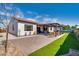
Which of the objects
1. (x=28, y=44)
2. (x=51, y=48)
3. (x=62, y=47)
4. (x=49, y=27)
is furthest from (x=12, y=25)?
(x=62, y=47)

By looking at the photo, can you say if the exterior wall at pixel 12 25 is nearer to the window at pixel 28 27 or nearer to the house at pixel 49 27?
the window at pixel 28 27

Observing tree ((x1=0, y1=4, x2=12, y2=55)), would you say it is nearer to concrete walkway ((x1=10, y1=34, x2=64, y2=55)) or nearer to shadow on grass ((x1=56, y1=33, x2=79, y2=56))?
concrete walkway ((x1=10, y1=34, x2=64, y2=55))

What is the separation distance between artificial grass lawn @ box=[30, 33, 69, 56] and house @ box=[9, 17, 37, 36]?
0.25 metres

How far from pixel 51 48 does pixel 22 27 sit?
1.53ft

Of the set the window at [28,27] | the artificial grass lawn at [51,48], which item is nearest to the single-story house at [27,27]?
the window at [28,27]

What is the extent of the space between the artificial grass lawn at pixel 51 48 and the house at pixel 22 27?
0.25 m

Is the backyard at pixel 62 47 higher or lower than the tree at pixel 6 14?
lower

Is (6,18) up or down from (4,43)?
up

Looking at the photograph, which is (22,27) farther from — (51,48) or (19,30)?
(51,48)

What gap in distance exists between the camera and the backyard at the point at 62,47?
2.54 metres

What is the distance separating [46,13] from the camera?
2.54 m

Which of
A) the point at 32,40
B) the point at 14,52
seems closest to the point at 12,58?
the point at 14,52

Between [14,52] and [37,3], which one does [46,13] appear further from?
[14,52]

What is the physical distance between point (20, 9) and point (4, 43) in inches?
19.1
